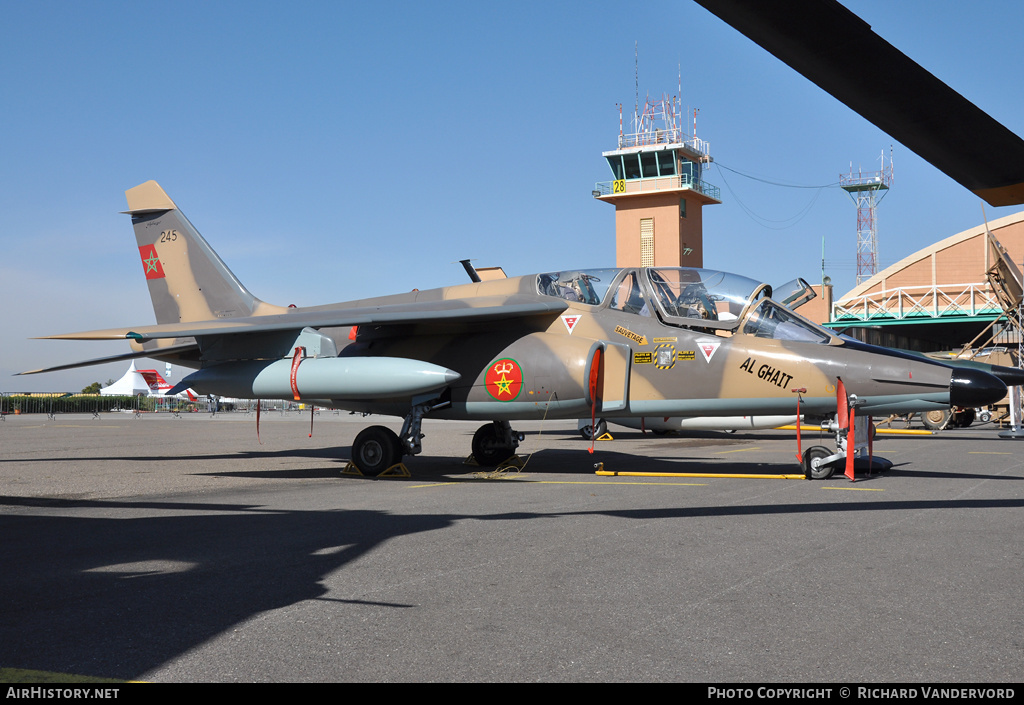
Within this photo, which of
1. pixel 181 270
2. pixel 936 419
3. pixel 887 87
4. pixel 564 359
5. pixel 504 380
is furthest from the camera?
pixel 936 419

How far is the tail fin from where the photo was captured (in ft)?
48.3

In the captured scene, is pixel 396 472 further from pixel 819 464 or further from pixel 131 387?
pixel 131 387

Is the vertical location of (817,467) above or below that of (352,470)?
above

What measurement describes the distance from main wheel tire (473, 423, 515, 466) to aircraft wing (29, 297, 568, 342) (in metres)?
2.49

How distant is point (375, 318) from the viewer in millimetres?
10539

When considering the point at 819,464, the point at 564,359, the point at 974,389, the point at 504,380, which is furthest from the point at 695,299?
the point at 974,389

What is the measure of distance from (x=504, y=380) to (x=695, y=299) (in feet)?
9.31

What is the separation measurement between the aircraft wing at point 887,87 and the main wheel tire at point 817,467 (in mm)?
7870

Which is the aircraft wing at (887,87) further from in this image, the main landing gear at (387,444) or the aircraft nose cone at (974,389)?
the main landing gear at (387,444)

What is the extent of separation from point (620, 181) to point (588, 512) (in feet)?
167

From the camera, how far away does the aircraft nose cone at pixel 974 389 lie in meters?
8.25

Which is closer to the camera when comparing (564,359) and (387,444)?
(564,359)

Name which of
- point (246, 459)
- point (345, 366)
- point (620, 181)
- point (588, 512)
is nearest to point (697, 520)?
point (588, 512)
